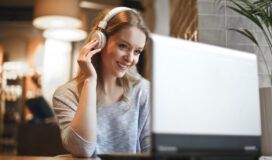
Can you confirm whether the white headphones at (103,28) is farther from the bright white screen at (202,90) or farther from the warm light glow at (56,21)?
the warm light glow at (56,21)

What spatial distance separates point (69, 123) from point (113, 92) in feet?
0.70

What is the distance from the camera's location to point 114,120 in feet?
3.70

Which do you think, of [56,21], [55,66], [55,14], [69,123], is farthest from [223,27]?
[55,66]

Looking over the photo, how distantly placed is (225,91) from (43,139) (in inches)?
84.9

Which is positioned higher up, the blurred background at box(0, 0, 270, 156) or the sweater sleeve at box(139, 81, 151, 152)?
the blurred background at box(0, 0, 270, 156)

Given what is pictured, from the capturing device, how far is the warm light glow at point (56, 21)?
304 cm

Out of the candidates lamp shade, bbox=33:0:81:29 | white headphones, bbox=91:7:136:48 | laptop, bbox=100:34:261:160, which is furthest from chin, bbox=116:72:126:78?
lamp shade, bbox=33:0:81:29

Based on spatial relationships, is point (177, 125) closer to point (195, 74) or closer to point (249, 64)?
point (195, 74)

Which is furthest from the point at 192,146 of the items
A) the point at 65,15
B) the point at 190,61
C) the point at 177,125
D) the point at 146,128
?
the point at 65,15

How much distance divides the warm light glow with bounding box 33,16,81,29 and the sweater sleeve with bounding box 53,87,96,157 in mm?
2040

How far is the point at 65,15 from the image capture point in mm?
3072

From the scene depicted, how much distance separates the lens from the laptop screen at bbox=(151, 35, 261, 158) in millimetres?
577

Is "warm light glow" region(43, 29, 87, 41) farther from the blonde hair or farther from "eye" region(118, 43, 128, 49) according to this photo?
"eye" region(118, 43, 128, 49)

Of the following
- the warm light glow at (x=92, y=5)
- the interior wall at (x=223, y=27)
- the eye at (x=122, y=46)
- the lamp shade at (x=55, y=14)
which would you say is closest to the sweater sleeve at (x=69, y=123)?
the eye at (x=122, y=46)
